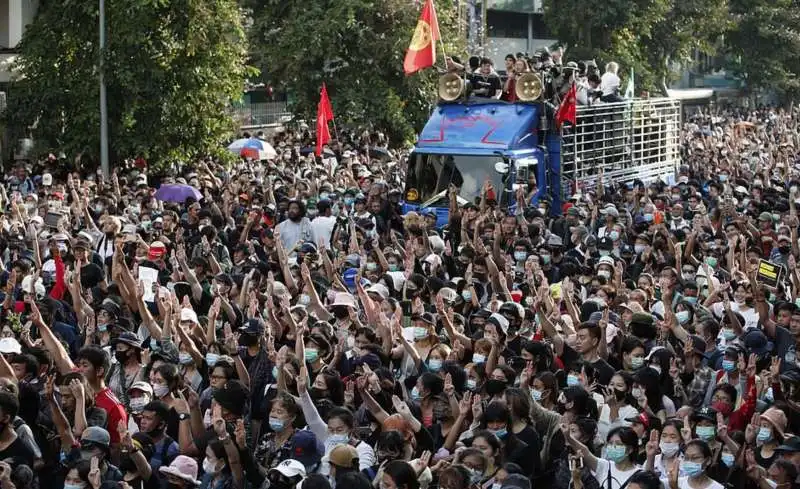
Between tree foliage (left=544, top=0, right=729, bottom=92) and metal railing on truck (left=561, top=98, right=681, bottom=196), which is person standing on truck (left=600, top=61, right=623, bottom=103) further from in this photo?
tree foliage (left=544, top=0, right=729, bottom=92)

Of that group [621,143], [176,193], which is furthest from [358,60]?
[176,193]

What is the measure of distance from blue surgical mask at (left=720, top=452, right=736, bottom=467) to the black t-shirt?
362cm

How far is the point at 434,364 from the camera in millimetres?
10023

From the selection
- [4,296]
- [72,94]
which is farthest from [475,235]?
[72,94]

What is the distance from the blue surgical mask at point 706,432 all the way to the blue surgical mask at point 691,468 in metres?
0.52

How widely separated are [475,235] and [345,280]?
1.84 m

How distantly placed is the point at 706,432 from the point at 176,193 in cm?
1139

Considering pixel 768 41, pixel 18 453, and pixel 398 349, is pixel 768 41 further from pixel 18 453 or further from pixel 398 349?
pixel 18 453

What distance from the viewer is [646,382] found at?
356 inches

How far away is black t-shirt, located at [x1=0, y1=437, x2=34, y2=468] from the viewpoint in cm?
784

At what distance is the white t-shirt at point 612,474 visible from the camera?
26.0 ft

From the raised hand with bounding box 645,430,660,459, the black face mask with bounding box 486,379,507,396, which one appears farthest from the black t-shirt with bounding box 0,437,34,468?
the raised hand with bounding box 645,430,660,459

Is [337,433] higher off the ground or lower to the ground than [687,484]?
higher

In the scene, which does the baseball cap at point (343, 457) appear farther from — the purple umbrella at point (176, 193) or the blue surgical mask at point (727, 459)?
the purple umbrella at point (176, 193)
